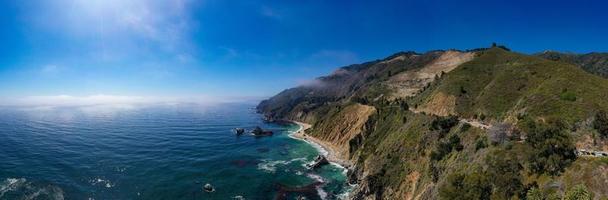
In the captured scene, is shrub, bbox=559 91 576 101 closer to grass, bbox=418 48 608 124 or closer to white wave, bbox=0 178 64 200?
grass, bbox=418 48 608 124

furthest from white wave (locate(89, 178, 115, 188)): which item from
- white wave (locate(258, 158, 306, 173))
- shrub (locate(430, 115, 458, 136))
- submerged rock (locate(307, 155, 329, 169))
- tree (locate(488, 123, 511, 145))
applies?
tree (locate(488, 123, 511, 145))

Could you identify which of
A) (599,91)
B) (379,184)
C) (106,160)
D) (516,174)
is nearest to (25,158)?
(106,160)

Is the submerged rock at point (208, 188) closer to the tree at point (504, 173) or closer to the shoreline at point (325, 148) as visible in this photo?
the shoreline at point (325, 148)

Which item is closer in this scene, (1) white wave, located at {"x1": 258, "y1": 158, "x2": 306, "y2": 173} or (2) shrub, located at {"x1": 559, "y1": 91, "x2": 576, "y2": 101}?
(2) shrub, located at {"x1": 559, "y1": 91, "x2": 576, "y2": 101}

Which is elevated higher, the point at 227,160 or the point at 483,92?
the point at 483,92

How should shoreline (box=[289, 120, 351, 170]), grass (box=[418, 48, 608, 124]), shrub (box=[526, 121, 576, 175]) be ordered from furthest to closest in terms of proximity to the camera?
1. shoreline (box=[289, 120, 351, 170])
2. grass (box=[418, 48, 608, 124])
3. shrub (box=[526, 121, 576, 175])

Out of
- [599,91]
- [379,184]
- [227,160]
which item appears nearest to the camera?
[599,91]

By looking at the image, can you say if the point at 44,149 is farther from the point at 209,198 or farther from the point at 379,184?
the point at 379,184
